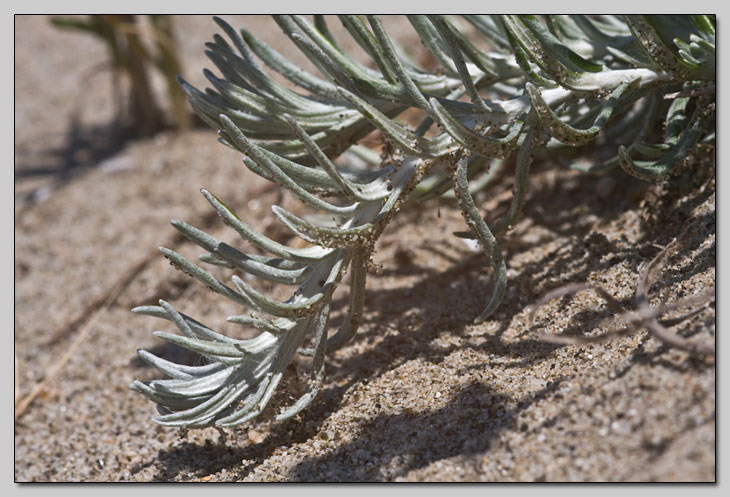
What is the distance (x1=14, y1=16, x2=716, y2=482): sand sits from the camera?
3.92ft

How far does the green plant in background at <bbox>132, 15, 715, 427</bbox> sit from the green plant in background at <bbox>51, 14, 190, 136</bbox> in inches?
60.3

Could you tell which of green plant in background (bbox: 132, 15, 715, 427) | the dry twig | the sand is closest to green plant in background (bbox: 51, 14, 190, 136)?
the sand

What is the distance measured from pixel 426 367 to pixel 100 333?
4.06ft

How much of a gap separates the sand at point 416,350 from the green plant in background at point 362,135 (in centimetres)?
14

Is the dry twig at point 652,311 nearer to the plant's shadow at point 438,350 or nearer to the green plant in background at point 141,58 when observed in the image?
the plant's shadow at point 438,350

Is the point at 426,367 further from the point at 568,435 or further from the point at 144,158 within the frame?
the point at 144,158

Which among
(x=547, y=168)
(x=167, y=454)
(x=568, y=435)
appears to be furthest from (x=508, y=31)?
(x=167, y=454)

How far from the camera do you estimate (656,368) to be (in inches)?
47.3

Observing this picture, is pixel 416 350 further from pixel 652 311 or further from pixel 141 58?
pixel 141 58

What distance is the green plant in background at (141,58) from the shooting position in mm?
3145

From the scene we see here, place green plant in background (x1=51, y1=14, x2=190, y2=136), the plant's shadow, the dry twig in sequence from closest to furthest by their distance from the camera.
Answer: the dry twig, the plant's shadow, green plant in background (x1=51, y1=14, x2=190, y2=136)

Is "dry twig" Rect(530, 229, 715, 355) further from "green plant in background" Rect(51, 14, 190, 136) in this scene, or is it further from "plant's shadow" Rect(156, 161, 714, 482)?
"green plant in background" Rect(51, 14, 190, 136)

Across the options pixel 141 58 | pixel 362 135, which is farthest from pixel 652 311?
pixel 141 58

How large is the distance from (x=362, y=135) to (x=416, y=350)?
1.85 ft
